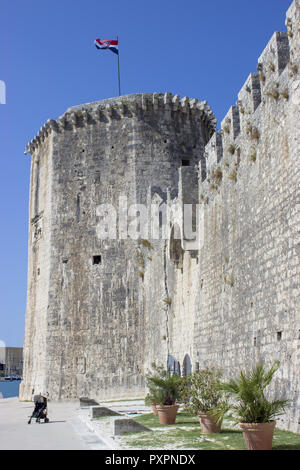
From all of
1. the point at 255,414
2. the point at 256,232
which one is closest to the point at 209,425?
the point at 255,414

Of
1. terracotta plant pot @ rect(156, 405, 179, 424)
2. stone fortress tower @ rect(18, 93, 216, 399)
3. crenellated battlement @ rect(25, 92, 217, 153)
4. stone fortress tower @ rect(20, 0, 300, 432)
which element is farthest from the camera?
crenellated battlement @ rect(25, 92, 217, 153)

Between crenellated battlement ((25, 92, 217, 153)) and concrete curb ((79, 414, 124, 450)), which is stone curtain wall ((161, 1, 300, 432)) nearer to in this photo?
concrete curb ((79, 414, 124, 450))

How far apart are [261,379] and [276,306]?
8.00ft

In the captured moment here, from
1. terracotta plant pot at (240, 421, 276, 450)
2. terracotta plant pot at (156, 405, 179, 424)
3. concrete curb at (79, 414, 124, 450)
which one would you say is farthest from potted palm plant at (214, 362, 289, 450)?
terracotta plant pot at (156, 405, 179, 424)

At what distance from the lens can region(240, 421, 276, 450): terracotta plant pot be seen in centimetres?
642

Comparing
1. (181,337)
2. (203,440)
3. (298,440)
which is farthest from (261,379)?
(181,337)

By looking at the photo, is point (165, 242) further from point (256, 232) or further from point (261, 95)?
point (261, 95)

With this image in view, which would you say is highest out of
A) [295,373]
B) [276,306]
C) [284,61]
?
[284,61]

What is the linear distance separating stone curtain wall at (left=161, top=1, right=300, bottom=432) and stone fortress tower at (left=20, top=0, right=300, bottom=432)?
37 mm

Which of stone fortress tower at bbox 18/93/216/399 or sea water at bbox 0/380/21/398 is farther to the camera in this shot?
sea water at bbox 0/380/21/398

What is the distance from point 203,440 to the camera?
791 centimetres

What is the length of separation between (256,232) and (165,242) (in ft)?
28.3
